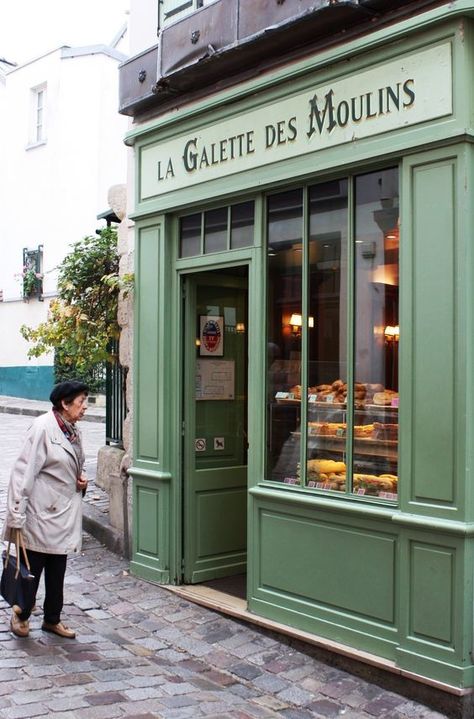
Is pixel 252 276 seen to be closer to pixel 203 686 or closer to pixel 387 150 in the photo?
pixel 387 150

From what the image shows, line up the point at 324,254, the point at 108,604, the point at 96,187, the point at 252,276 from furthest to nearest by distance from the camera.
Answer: the point at 96,187 < the point at 108,604 < the point at 252,276 < the point at 324,254

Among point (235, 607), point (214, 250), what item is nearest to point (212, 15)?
point (214, 250)

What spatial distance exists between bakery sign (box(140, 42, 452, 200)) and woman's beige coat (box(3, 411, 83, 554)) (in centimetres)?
238

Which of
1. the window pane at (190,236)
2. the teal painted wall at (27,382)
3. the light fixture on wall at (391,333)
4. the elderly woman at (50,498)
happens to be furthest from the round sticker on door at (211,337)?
the teal painted wall at (27,382)

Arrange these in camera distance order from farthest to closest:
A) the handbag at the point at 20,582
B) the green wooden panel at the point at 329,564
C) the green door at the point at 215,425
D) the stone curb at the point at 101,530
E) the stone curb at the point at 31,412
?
the stone curb at the point at 31,412, the stone curb at the point at 101,530, the green door at the point at 215,425, the handbag at the point at 20,582, the green wooden panel at the point at 329,564

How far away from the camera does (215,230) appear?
21.4 ft

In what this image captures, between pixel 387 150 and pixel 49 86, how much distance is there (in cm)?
1992

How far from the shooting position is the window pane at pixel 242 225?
6172 millimetres

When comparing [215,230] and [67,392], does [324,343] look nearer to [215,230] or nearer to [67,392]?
[215,230]

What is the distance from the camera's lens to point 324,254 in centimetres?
564

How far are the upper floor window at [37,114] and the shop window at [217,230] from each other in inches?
706

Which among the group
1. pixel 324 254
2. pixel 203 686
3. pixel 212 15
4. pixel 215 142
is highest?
pixel 212 15

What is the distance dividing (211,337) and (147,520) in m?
1.68

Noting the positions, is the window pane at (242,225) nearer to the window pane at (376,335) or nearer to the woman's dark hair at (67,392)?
the window pane at (376,335)
